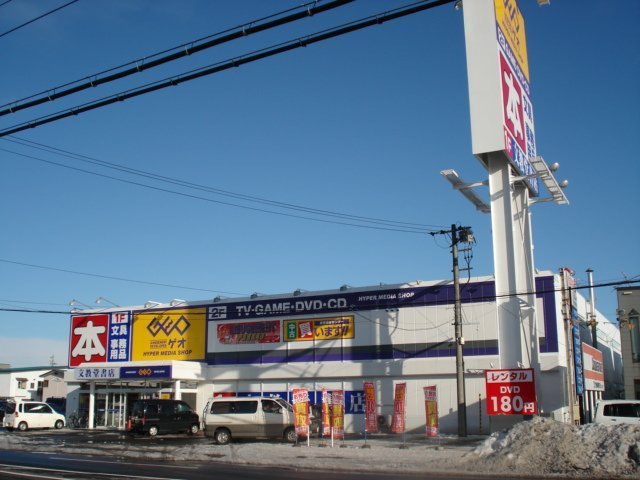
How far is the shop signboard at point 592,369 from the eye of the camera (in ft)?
120

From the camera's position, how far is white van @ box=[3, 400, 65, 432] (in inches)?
1483

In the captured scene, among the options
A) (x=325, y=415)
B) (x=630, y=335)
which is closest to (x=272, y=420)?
(x=325, y=415)

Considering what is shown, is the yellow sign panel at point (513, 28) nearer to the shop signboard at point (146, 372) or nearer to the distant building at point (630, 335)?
the distant building at point (630, 335)

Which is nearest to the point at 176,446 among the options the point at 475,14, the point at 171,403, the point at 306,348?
the point at 171,403

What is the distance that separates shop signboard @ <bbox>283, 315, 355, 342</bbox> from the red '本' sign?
12402 mm

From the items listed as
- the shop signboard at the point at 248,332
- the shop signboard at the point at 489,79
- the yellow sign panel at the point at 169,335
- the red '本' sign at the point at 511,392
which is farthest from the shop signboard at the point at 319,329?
the shop signboard at the point at 489,79

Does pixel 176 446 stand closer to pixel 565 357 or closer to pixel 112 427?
pixel 112 427

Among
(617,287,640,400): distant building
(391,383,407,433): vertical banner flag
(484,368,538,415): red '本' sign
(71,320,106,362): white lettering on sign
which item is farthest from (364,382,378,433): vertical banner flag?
(71,320,106,362): white lettering on sign

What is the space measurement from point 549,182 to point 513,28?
6811mm

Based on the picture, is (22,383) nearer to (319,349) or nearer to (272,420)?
(319,349)

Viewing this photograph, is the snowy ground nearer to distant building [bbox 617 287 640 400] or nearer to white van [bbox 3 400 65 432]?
white van [bbox 3 400 65 432]

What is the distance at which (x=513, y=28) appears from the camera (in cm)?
2889

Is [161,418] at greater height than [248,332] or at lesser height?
lesser

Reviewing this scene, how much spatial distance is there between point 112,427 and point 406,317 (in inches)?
752
